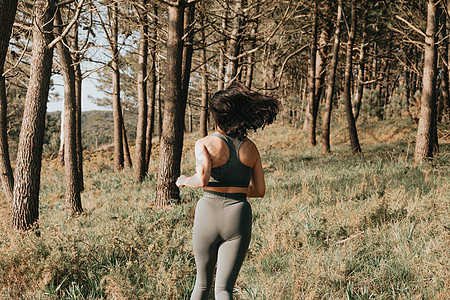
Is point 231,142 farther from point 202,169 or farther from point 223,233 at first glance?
point 223,233

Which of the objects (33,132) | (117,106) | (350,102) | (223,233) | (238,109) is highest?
(350,102)

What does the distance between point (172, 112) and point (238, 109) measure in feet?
14.3

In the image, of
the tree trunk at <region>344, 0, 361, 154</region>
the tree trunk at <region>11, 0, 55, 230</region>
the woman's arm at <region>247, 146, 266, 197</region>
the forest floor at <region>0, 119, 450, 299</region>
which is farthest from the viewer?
the tree trunk at <region>344, 0, 361, 154</region>

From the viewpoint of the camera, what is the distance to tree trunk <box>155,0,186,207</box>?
642 centimetres

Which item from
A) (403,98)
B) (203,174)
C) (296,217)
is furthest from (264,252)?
(403,98)

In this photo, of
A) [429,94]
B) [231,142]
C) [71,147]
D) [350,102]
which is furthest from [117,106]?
[231,142]

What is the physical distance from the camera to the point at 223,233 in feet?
7.31

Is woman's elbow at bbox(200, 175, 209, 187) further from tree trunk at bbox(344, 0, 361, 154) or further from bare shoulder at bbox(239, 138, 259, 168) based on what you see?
tree trunk at bbox(344, 0, 361, 154)

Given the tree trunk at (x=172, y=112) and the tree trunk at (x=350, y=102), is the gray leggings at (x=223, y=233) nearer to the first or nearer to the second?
the tree trunk at (x=172, y=112)

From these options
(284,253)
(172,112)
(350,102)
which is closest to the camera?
(284,253)

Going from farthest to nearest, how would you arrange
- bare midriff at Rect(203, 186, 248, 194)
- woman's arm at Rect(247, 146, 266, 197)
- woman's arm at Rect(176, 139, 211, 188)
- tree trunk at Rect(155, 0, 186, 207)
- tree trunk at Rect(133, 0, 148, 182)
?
tree trunk at Rect(133, 0, 148, 182) → tree trunk at Rect(155, 0, 186, 207) → woman's arm at Rect(247, 146, 266, 197) → bare midriff at Rect(203, 186, 248, 194) → woman's arm at Rect(176, 139, 211, 188)

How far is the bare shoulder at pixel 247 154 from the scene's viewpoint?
2.29 meters

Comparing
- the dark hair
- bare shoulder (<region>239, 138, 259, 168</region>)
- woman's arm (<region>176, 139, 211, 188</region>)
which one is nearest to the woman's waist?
woman's arm (<region>176, 139, 211, 188</region>)

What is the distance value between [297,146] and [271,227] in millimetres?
10908
